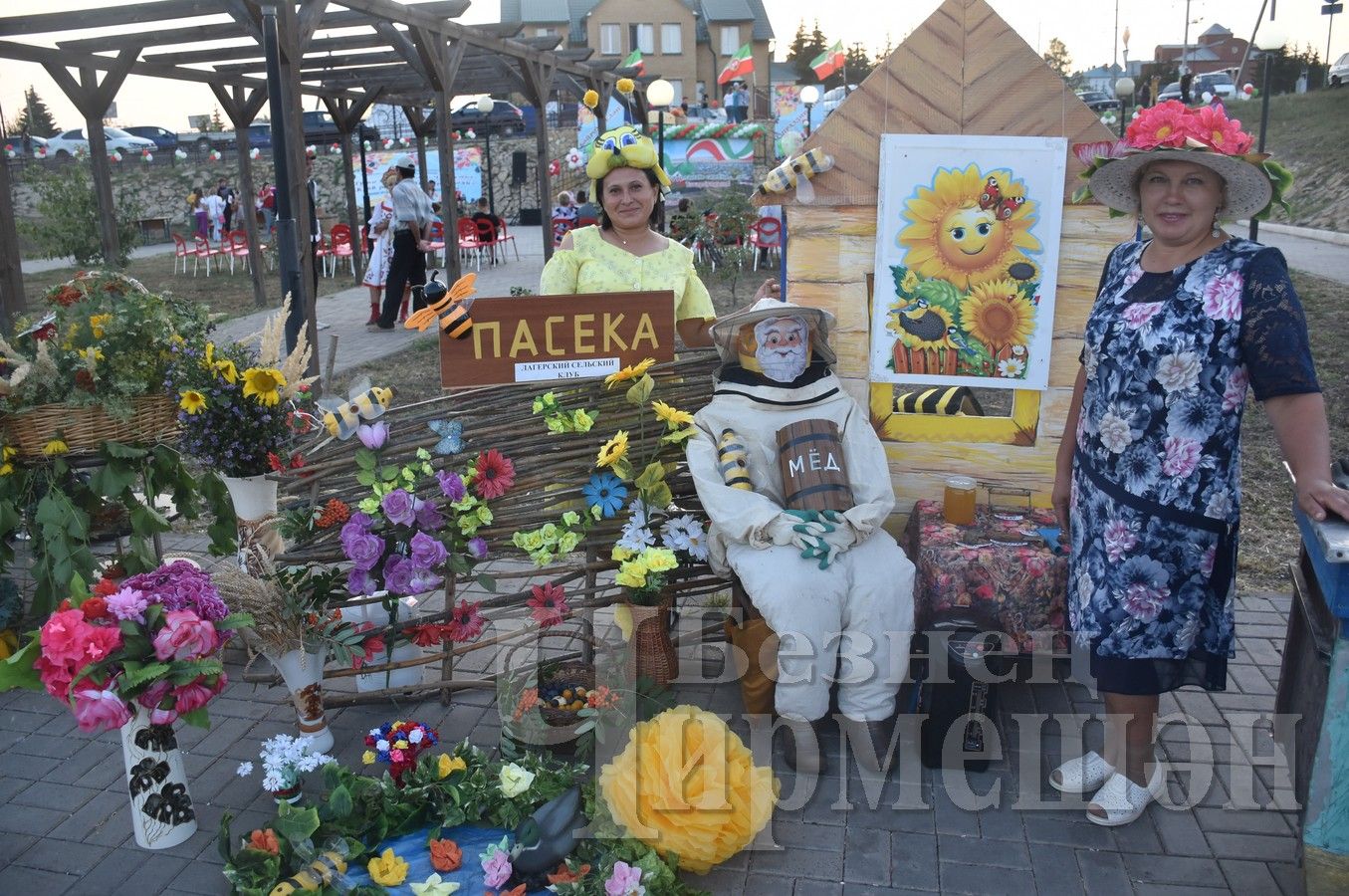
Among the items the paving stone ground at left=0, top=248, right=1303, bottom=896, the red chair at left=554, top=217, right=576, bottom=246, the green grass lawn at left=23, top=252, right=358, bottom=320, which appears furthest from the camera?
the red chair at left=554, top=217, right=576, bottom=246

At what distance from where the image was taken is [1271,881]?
261 cm

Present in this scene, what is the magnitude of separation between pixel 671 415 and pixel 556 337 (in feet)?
1.55

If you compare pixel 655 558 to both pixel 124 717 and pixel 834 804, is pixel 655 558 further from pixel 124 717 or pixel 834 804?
pixel 124 717

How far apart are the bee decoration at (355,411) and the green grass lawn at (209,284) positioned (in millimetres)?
10090

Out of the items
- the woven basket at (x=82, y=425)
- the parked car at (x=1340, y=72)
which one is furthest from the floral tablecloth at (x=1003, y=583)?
the parked car at (x=1340, y=72)

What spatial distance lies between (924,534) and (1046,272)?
1080 millimetres

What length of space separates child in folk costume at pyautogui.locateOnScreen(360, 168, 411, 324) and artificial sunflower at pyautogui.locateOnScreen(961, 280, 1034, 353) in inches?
325

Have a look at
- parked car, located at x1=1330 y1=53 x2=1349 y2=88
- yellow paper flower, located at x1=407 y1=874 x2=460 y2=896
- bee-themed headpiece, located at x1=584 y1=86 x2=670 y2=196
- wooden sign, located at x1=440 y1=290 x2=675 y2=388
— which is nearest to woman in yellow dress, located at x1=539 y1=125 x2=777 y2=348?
bee-themed headpiece, located at x1=584 y1=86 x2=670 y2=196

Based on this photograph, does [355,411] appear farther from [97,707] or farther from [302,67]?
[302,67]

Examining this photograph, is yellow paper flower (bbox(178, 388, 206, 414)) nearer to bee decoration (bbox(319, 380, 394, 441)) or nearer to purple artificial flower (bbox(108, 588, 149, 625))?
bee decoration (bbox(319, 380, 394, 441))

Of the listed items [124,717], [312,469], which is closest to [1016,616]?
[312,469]

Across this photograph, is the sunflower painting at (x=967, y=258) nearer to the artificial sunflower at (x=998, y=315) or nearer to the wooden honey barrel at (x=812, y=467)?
the artificial sunflower at (x=998, y=315)

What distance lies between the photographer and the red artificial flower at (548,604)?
3.34 m

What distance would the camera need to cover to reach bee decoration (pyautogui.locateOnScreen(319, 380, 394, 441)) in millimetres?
3162
